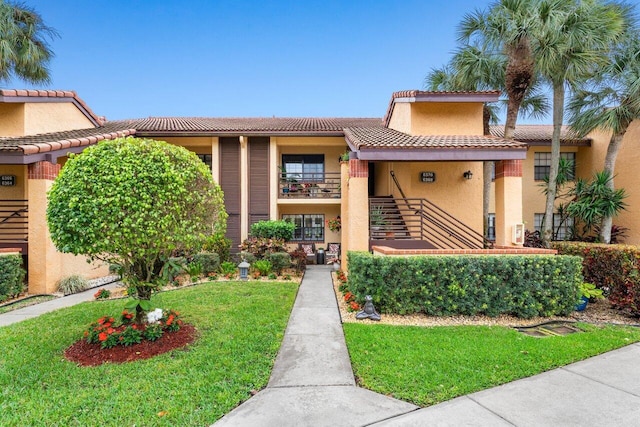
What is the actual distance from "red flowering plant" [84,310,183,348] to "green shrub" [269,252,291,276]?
222 inches

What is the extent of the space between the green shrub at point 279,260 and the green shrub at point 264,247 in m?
0.59

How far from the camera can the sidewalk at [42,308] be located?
6843mm

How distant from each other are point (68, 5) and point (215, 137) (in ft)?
39.7

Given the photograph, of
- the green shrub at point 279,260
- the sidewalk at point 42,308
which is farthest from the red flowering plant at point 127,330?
the green shrub at point 279,260

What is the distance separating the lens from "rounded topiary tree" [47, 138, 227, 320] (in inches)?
178

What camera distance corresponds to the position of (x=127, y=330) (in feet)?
16.5

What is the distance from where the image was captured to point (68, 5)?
16.2 m

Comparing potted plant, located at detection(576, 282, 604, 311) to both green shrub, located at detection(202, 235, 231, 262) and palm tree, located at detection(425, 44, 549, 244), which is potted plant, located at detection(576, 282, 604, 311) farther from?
green shrub, located at detection(202, 235, 231, 262)

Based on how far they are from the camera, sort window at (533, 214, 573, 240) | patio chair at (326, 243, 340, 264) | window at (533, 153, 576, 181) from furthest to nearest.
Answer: window at (533, 153, 576, 181) < window at (533, 214, 573, 240) < patio chair at (326, 243, 340, 264)

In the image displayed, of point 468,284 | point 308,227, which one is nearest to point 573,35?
point 468,284

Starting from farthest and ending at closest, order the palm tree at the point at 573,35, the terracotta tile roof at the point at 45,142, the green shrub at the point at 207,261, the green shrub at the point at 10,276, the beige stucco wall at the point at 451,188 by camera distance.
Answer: the beige stucco wall at the point at 451,188, the green shrub at the point at 207,261, the palm tree at the point at 573,35, the terracotta tile roof at the point at 45,142, the green shrub at the point at 10,276

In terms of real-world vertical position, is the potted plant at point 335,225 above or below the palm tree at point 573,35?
below

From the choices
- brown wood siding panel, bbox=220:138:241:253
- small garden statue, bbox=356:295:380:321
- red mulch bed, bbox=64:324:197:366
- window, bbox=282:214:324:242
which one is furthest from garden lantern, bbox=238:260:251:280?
window, bbox=282:214:324:242

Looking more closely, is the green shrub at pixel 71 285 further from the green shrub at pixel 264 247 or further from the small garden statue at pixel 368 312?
the small garden statue at pixel 368 312
